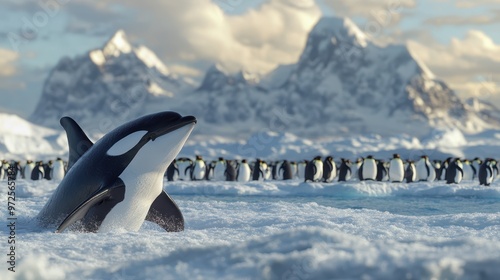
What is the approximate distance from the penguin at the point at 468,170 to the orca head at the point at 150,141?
36534 mm

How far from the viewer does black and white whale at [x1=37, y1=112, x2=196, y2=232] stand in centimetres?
836

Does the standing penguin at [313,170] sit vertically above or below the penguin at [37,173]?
above

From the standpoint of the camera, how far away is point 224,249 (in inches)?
220

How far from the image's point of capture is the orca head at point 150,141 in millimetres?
8273

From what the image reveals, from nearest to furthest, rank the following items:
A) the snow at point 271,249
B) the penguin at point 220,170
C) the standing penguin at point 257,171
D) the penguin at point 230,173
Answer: the snow at point 271,249
the penguin at point 230,173
the penguin at point 220,170
the standing penguin at point 257,171

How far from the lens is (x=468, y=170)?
4281 cm

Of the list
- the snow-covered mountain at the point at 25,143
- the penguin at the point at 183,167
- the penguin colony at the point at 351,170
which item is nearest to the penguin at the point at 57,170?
the penguin colony at the point at 351,170

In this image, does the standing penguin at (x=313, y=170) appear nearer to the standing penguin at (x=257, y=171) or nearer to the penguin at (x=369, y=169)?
the penguin at (x=369, y=169)

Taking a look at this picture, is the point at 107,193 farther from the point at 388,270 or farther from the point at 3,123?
the point at 3,123

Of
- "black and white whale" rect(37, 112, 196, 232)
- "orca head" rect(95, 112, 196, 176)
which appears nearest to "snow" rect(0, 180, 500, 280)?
"black and white whale" rect(37, 112, 196, 232)

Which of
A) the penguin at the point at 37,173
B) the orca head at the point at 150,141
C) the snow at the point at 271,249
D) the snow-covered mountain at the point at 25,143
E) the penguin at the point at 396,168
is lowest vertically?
the snow at the point at 271,249

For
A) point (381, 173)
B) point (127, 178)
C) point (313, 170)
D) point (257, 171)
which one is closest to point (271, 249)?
point (127, 178)

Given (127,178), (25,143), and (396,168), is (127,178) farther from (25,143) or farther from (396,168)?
(25,143)

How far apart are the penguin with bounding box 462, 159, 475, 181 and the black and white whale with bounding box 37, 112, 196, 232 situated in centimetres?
3601
